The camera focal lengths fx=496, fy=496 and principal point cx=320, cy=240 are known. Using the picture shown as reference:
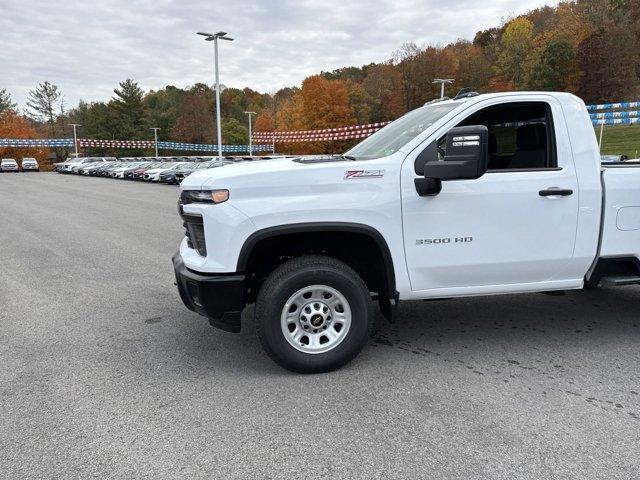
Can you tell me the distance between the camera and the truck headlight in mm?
3424

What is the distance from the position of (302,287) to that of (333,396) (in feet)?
2.53

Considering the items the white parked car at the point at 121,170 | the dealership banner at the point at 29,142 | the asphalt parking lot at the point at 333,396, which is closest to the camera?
the asphalt parking lot at the point at 333,396

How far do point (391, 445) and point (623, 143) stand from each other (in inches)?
1821

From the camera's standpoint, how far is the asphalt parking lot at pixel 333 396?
2.65 m

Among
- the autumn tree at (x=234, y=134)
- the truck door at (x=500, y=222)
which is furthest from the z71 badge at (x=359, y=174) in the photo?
the autumn tree at (x=234, y=134)

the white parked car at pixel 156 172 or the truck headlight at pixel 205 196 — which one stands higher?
the truck headlight at pixel 205 196

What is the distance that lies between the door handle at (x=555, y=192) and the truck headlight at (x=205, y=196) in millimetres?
2336

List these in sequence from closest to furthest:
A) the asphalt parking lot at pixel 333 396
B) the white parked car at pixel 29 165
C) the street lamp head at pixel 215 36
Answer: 1. the asphalt parking lot at pixel 333 396
2. the street lamp head at pixel 215 36
3. the white parked car at pixel 29 165

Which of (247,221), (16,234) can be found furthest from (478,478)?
(16,234)

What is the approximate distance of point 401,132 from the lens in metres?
4.12

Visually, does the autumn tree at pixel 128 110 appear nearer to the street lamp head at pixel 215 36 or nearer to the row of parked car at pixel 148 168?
the row of parked car at pixel 148 168

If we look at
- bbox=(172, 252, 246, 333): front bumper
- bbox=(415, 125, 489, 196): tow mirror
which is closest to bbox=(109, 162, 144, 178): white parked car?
bbox=(172, 252, 246, 333): front bumper

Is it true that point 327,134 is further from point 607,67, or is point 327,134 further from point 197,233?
point 197,233

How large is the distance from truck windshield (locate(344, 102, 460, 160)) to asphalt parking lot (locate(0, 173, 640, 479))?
1.62 m
